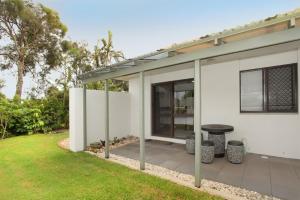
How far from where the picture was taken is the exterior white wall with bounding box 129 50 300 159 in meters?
6.13

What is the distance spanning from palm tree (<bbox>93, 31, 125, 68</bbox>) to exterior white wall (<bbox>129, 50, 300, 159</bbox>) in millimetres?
8371

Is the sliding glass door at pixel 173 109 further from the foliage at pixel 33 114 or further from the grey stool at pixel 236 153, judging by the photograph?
the foliage at pixel 33 114

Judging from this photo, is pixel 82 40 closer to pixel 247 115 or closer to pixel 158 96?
pixel 158 96

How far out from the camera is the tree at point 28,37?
632 inches

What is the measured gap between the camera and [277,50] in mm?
5988

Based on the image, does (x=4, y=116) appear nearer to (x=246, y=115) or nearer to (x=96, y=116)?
(x=96, y=116)

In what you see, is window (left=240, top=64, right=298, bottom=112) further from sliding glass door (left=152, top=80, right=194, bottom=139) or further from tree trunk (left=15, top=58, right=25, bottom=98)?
tree trunk (left=15, top=58, right=25, bottom=98)

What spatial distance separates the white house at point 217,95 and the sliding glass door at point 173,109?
0.13ft

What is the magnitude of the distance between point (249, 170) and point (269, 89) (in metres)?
2.88

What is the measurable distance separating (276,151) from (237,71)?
286 centimetres

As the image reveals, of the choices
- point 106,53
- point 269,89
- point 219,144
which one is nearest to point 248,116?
point 269,89

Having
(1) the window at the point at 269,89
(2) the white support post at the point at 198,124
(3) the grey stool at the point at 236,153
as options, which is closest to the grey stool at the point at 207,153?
(3) the grey stool at the point at 236,153

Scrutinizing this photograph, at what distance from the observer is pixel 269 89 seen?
659 cm

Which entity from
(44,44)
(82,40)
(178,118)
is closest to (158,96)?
(178,118)
